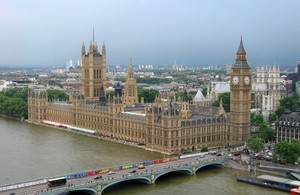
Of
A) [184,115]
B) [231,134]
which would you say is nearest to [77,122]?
[184,115]

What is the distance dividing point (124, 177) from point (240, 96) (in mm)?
26240

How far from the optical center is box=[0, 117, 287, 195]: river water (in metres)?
52.5

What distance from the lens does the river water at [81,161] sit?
52500mm

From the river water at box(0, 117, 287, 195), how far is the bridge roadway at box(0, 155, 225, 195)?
Result: 0.98 metres

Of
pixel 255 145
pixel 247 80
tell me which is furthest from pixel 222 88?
pixel 255 145

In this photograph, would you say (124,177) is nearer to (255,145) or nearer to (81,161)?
(81,161)

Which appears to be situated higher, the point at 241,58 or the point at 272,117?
the point at 241,58

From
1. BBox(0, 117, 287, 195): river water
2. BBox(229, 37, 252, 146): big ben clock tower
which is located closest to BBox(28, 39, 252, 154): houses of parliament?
BBox(229, 37, 252, 146): big ben clock tower

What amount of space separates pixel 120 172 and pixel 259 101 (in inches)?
2482

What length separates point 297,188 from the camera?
47875 millimetres

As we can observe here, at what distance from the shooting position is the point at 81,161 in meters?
64.3

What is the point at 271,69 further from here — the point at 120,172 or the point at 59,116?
the point at 120,172

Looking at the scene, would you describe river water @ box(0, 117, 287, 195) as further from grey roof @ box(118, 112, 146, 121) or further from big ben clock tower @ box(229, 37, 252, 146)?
big ben clock tower @ box(229, 37, 252, 146)

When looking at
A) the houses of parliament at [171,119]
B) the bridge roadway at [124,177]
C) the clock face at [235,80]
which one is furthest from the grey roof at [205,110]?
the bridge roadway at [124,177]
